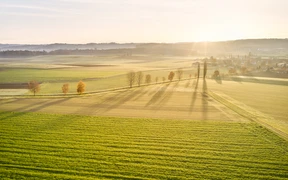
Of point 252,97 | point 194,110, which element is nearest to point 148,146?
point 194,110

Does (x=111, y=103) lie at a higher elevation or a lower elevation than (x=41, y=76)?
lower

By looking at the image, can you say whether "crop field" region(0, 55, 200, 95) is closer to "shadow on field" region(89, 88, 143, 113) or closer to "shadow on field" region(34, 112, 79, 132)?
"shadow on field" region(89, 88, 143, 113)

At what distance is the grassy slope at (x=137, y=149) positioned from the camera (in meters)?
19.0

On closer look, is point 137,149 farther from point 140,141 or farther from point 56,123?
point 56,123

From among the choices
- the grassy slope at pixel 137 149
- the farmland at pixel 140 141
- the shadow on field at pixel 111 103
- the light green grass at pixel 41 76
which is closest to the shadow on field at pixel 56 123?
the farmland at pixel 140 141

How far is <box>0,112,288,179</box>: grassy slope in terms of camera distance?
19.0 m

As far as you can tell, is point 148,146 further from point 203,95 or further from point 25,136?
point 203,95

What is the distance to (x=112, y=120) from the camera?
33.2 m

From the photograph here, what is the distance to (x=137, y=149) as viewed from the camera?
23219mm

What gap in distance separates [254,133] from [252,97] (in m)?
29.0

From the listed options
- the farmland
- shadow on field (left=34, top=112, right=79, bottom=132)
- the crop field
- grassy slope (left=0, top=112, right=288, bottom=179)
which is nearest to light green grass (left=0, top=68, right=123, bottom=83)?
the crop field

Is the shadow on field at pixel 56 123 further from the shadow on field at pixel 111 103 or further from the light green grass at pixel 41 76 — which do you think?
the light green grass at pixel 41 76

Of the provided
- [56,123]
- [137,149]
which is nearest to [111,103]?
[56,123]

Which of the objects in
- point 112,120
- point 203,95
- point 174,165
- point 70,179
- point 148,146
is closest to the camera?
point 70,179
